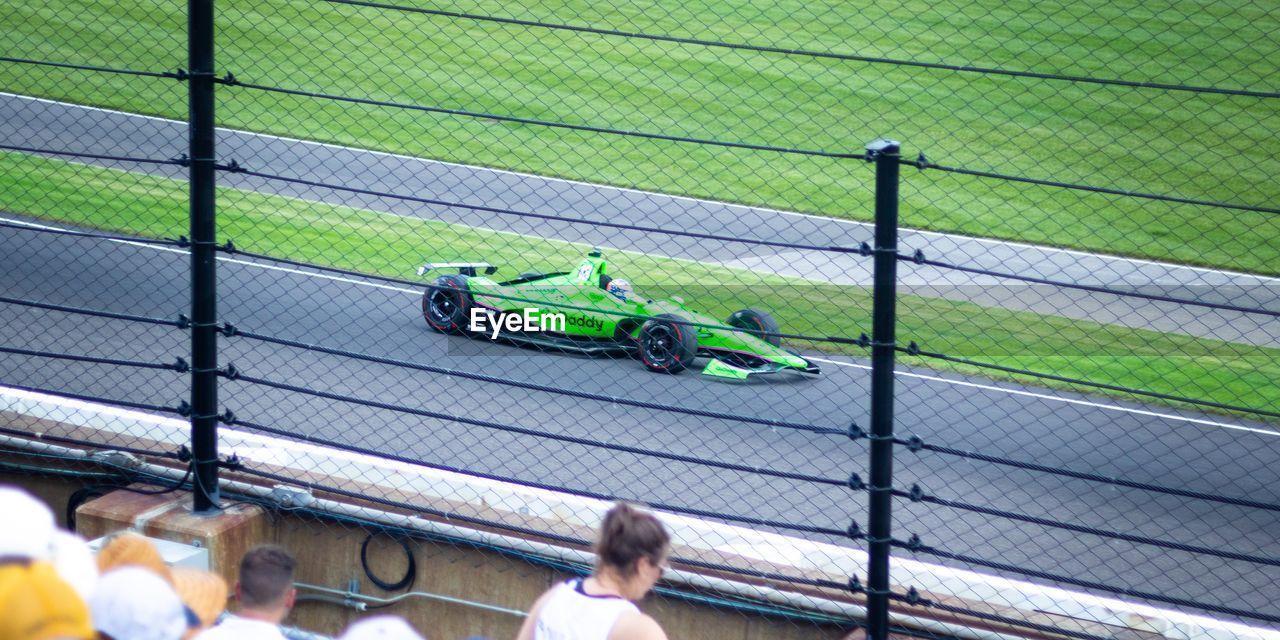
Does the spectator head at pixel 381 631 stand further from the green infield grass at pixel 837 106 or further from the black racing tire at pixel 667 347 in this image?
the green infield grass at pixel 837 106

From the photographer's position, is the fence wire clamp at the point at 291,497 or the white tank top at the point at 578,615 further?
the fence wire clamp at the point at 291,497

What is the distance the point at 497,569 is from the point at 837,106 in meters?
14.8

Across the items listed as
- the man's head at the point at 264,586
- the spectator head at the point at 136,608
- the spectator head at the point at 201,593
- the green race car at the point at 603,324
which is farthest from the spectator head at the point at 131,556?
the green race car at the point at 603,324

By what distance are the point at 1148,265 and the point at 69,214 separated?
41.2 ft

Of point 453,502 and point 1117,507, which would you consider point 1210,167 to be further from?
point 453,502

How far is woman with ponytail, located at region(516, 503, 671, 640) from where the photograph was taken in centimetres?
289

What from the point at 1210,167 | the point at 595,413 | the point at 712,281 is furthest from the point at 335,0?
the point at 1210,167

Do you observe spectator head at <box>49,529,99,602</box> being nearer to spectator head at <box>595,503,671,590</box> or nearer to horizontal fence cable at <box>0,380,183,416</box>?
spectator head at <box>595,503,671,590</box>

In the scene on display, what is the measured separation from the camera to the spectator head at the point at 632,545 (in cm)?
294

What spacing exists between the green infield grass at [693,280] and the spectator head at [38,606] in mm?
9010

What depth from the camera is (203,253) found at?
15.0 ft

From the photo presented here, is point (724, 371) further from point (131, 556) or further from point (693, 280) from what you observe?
point (131, 556)

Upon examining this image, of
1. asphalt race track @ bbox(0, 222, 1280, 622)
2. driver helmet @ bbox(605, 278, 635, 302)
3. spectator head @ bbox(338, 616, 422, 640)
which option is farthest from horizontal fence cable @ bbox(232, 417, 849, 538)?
driver helmet @ bbox(605, 278, 635, 302)

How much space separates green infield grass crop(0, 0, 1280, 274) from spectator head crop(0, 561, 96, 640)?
1331cm
